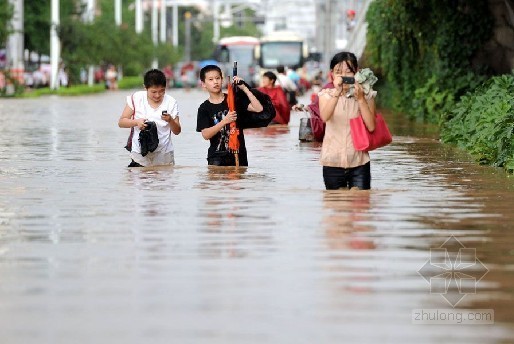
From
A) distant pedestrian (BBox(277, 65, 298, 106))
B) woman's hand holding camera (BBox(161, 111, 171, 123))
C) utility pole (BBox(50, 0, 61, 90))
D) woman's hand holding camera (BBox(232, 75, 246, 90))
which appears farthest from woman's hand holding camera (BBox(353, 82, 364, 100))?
utility pole (BBox(50, 0, 61, 90))

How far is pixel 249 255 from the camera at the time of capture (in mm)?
10078

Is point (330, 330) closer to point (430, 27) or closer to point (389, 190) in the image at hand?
point (389, 190)

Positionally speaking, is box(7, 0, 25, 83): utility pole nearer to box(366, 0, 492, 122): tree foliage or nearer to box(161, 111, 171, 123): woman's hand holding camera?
box(366, 0, 492, 122): tree foliage

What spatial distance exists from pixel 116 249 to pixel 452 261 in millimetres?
2090

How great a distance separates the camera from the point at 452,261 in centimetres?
976

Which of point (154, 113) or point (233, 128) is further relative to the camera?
point (154, 113)

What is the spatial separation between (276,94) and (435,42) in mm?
3198

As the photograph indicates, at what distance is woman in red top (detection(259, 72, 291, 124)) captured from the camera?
30.6m

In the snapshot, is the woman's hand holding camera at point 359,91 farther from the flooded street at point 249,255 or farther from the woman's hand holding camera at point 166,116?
the woman's hand holding camera at point 166,116

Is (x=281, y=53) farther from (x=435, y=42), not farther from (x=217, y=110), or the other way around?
(x=217, y=110)

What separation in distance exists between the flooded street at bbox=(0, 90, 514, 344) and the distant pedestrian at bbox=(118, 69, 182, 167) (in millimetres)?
291

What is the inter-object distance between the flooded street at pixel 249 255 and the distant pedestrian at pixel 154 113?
0.29m

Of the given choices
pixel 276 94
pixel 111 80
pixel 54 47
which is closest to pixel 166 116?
pixel 276 94

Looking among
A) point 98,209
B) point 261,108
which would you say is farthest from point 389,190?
point 98,209
